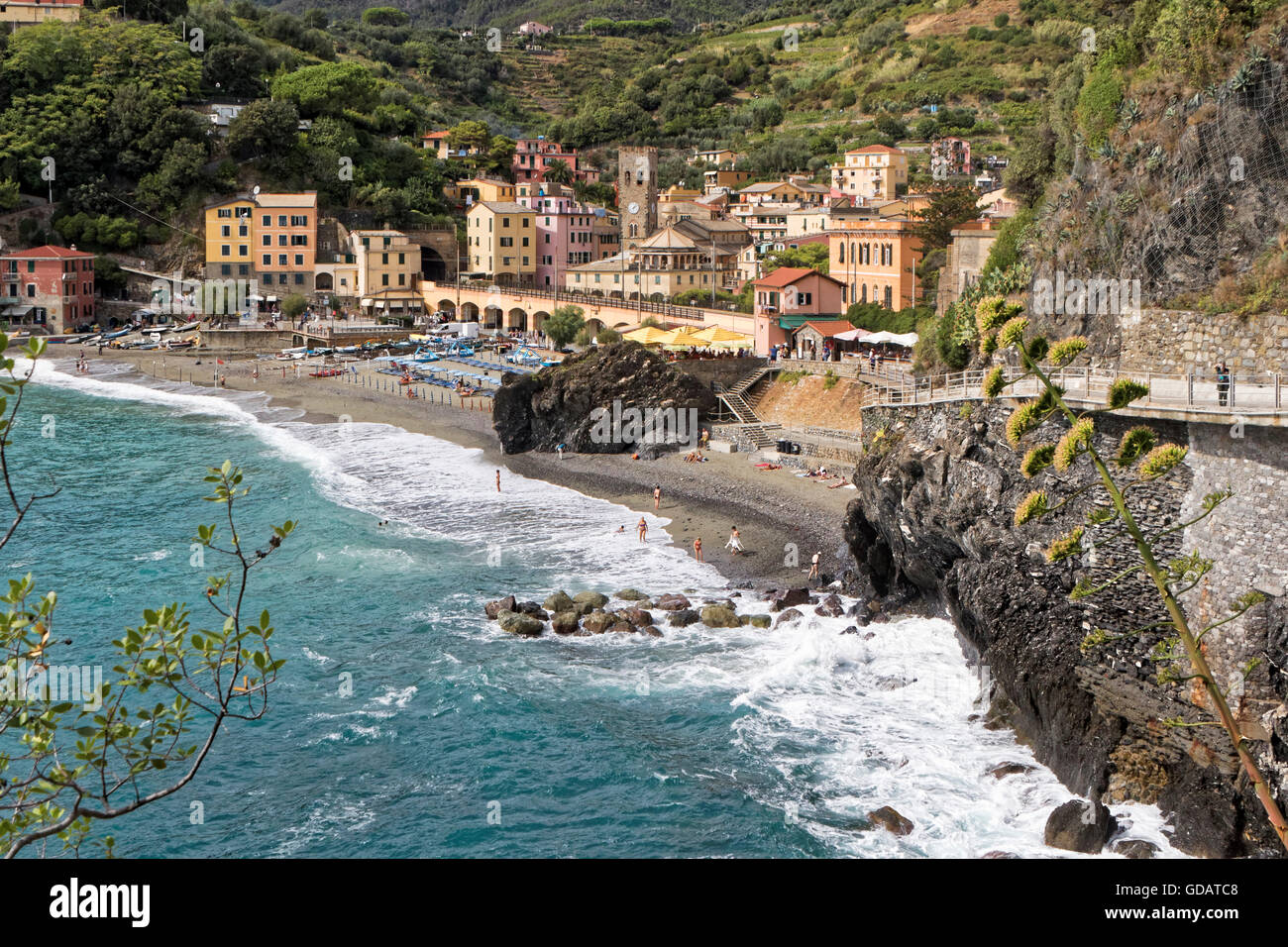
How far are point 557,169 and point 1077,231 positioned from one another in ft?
297

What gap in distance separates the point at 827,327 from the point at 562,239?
144ft

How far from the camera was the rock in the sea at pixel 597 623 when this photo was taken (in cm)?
3081

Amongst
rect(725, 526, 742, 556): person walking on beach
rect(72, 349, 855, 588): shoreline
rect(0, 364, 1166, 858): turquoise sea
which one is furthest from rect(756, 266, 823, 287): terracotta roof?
rect(725, 526, 742, 556): person walking on beach

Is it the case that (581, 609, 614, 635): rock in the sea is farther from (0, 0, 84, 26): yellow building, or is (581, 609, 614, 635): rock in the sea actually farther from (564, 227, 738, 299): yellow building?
(0, 0, 84, 26): yellow building

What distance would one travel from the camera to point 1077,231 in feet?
94.5

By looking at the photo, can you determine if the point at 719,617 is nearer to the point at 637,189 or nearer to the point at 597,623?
the point at 597,623

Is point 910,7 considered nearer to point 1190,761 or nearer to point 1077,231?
point 1077,231

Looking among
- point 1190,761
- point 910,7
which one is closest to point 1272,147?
point 1190,761

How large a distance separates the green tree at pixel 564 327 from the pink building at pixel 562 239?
19475 mm

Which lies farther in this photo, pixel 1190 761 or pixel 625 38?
pixel 625 38

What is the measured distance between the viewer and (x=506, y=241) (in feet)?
310

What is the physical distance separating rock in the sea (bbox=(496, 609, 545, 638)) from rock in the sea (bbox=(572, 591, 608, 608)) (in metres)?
1.59

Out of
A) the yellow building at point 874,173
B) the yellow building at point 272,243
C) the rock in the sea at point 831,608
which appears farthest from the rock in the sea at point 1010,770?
Answer: the yellow building at point 272,243

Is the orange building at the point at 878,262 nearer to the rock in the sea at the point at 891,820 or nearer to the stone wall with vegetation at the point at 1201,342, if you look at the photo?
the stone wall with vegetation at the point at 1201,342
